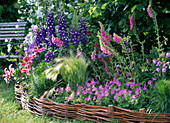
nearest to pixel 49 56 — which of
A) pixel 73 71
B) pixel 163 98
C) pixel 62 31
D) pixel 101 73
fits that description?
pixel 62 31

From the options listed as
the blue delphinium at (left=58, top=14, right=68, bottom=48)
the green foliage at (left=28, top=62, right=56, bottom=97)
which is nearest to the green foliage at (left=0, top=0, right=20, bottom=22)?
the blue delphinium at (left=58, top=14, right=68, bottom=48)

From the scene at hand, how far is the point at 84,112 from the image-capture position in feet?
8.54

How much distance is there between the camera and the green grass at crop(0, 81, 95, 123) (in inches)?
109

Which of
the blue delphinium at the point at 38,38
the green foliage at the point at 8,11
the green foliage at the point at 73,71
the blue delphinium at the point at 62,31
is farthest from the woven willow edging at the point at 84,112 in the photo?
the green foliage at the point at 8,11

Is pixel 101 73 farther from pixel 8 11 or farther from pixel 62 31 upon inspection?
pixel 8 11

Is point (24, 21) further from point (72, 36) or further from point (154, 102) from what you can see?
point (154, 102)

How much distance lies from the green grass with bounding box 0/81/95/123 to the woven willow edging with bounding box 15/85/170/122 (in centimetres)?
7

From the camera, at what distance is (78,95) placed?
293cm

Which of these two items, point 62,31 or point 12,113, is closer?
point 12,113

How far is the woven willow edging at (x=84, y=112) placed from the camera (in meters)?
2.21

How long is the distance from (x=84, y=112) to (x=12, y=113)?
112 centimetres

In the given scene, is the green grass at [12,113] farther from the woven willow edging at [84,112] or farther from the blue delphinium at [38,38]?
the blue delphinium at [38,38]

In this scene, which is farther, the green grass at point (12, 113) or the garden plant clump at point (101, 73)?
the green grass at point (12, 113)

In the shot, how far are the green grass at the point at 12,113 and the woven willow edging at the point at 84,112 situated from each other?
0.07 m
